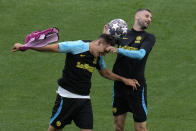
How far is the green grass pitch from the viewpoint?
12523 millimetres

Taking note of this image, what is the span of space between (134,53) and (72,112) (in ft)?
4.20

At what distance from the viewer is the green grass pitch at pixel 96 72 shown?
12523 mm

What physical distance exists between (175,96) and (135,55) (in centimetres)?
487

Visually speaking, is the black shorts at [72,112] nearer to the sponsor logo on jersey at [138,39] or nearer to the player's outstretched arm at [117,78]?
the player's outstretched arm at [117,78]

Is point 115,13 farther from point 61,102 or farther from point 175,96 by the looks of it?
point 61,102

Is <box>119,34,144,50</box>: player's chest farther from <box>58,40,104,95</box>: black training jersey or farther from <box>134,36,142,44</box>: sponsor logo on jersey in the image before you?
<box>58,40,104,95</box>: black training jersey

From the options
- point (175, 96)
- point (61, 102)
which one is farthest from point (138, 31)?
point (175, 96)

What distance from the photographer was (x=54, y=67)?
49.8 ft

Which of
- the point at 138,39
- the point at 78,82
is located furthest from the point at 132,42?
the point at 78,82

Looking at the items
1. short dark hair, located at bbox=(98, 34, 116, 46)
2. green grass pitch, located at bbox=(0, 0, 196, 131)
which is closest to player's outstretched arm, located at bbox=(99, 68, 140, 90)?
short dark hair, located at bbox=(98, 34, 116, 46)

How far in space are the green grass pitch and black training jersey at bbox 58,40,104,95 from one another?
2.74m

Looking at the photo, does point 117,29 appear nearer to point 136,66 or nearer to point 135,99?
point 136,66

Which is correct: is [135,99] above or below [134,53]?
below

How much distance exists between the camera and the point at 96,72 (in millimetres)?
14945
